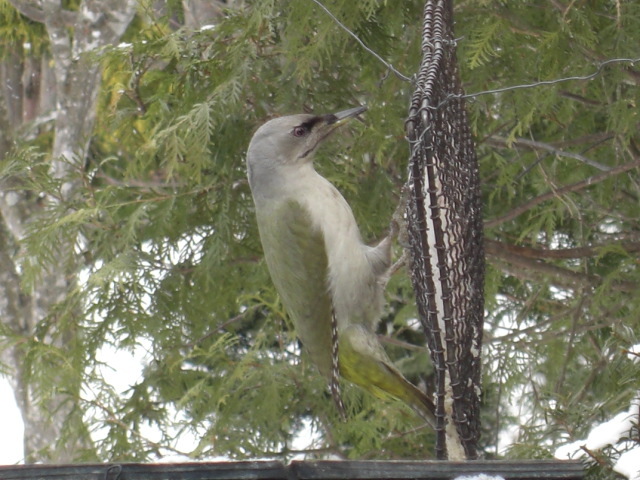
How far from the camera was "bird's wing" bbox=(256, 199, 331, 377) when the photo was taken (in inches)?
143

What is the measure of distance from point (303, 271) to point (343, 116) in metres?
0.69

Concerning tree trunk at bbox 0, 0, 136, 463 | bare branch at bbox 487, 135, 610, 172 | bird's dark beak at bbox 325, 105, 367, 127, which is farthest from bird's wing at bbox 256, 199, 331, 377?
tree trunk at bbox 0, 0, 136, 463

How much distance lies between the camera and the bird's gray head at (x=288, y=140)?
3453 millimetres

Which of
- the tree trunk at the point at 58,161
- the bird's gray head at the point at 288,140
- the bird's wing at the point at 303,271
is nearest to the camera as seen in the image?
the bird's gray head at the point at 288,140

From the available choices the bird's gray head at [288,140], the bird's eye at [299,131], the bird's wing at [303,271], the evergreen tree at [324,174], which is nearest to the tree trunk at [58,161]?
the evergreen tree at [324,174]

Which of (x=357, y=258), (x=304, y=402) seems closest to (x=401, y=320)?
(x=304, y=402)

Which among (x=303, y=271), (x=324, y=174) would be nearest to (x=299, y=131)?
(x=303, y=271)

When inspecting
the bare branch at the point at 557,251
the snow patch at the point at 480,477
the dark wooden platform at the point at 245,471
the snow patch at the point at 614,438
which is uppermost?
the bare branch at the point at 557,251

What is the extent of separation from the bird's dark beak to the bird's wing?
15.7 inches

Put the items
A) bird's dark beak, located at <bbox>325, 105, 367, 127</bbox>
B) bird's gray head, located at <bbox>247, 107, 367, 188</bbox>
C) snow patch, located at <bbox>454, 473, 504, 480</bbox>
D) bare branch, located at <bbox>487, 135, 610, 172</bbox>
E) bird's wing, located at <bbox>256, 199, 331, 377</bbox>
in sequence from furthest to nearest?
bare branch, located at <bbox>487, 135, 610, 172</bbox> → bird's wing, located at <bbox>256, 199, 331, 377</bbox> → bird's gray head, located at <bbox>247, 107, 367, 188</bbox> → bird's dark beak, located at <bbox>325, 105, 367, 127</bbox> → snow patch, located at <bbox>454, 473, 504, 480</bbox>

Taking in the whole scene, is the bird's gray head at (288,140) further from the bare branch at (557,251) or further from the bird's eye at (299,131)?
the bare branch at (557,251)

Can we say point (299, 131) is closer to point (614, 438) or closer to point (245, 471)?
point (614, 438)

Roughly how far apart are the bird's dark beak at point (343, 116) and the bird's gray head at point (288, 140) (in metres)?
0.02

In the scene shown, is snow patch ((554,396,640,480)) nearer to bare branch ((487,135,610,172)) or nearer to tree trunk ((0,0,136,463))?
bare branch ((487,135,610,172))
